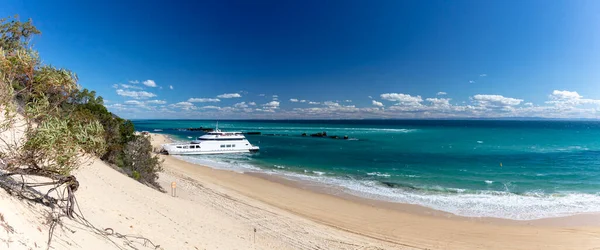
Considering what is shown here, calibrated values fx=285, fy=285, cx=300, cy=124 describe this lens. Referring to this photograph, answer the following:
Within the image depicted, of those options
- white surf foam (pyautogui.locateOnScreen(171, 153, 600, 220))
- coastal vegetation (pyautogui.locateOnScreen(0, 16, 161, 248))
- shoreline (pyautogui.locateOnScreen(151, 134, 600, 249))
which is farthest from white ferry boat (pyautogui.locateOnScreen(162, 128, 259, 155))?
coastal vegetation (pyautogui.locateOnScreen(0, 16, 161, 248))

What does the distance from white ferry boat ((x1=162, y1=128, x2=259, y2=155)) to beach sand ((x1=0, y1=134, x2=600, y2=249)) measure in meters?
26.5

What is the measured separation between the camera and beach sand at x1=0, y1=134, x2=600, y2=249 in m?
5.48

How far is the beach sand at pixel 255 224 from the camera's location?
5.48 m

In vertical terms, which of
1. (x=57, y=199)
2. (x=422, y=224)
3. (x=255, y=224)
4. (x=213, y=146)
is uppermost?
(x=57, y=199)

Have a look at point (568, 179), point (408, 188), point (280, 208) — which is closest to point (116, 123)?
point (280, 208)

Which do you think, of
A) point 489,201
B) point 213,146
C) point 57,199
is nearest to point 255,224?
point 57,199

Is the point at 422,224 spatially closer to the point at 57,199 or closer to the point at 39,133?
the point at 57,199

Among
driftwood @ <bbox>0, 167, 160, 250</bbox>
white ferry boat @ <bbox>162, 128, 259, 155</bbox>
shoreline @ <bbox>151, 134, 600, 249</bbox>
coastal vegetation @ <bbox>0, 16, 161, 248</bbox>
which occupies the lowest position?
shoreline @ <bbox>151, 134, 600, 249</bbox>

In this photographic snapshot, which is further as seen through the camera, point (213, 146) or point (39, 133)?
point (213, 146)

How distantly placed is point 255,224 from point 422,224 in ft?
29.2

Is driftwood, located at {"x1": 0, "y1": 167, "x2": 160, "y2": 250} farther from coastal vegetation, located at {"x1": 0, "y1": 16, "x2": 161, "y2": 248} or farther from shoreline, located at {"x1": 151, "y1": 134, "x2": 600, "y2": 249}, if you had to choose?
shoreline, located at {"x1": 151, "y1": 134, "x2": 600, "y2": 249}

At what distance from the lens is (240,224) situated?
12305 mm

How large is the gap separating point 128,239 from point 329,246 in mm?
7261

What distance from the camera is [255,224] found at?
42.5 ft
